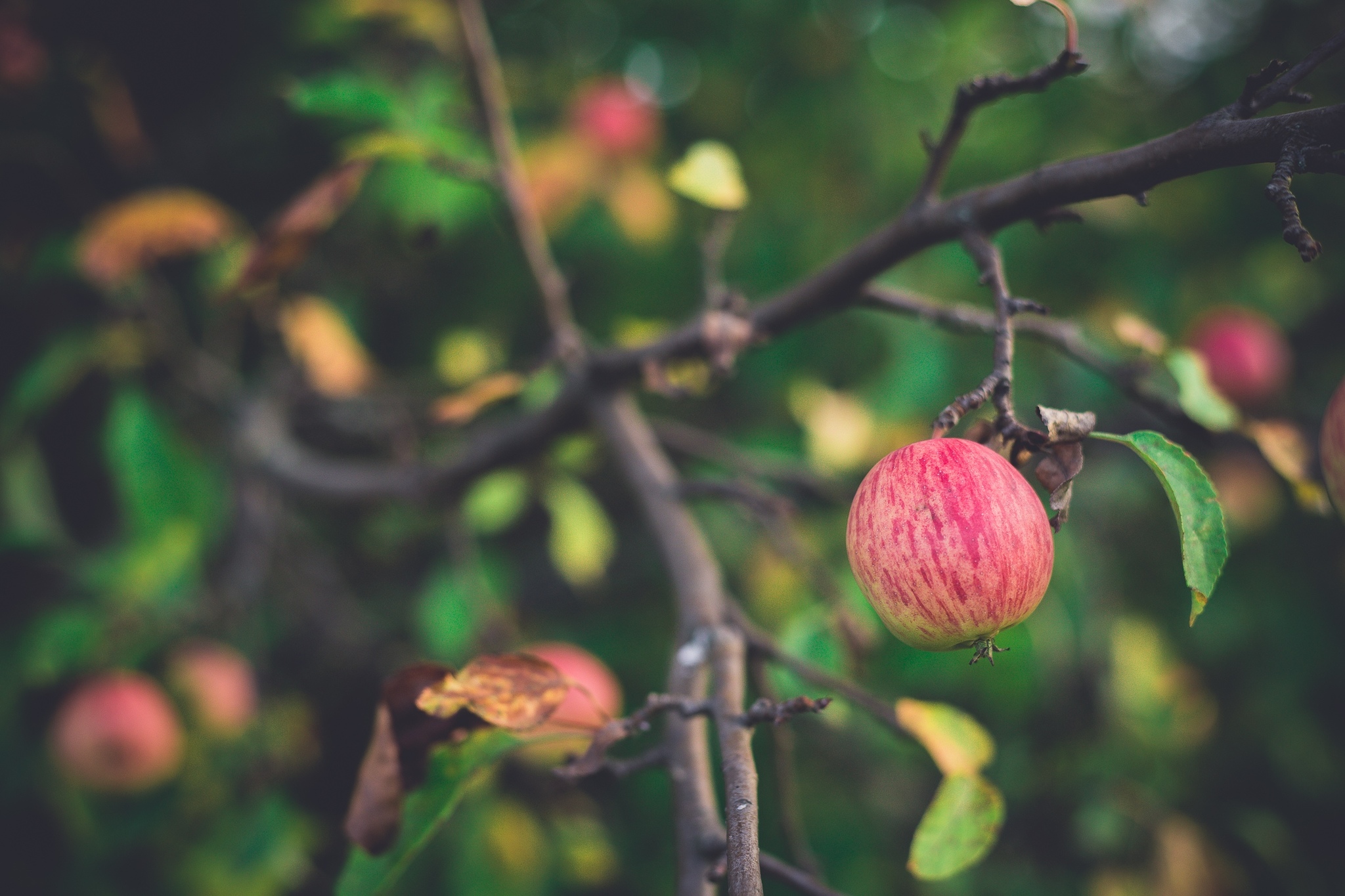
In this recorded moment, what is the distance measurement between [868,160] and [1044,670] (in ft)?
3.48

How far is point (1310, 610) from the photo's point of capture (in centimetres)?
167

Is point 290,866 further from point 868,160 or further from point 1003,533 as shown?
point 868,160

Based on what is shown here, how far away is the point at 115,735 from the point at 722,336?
1.28 meters

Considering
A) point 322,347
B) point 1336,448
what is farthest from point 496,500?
point 1336,448

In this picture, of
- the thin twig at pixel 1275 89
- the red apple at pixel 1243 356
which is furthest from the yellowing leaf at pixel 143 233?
the red apple at pixel 1243 356

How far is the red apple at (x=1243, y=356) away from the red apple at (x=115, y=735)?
6.54 ft

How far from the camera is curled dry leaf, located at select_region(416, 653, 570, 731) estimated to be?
0.51 meters

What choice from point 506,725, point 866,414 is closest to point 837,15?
point 866,414

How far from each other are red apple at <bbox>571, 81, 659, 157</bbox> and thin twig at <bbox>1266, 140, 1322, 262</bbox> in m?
1.55

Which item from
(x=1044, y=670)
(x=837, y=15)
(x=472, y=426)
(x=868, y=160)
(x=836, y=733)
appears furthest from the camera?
(x=472, y=426)

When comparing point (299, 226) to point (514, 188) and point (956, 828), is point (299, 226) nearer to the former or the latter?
point (514, 188)

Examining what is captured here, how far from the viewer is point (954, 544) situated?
0.42 metres

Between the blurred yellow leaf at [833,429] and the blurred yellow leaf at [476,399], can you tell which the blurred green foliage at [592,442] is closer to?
the blurred yellow leaf at [833,429]

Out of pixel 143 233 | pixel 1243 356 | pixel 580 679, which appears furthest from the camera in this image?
pixel 1243 356
